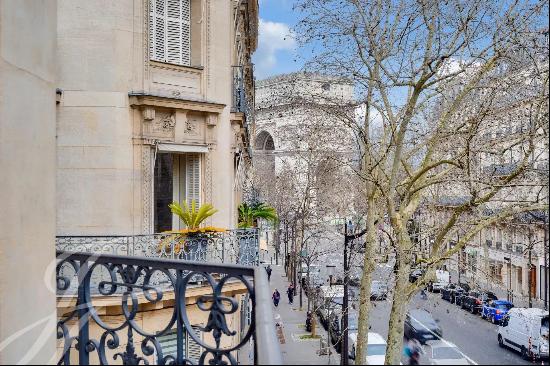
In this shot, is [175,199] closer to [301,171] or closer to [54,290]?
[54,290]

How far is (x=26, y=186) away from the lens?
4043mm

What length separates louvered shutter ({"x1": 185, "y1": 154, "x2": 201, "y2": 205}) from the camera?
12031 millimetres

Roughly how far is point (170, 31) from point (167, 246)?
4.44m

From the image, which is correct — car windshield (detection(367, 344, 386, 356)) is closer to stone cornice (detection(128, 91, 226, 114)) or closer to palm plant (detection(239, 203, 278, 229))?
stone cornice (detection(128, 91, 226, 114))

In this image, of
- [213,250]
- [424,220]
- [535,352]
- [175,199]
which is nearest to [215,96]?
[175,199]

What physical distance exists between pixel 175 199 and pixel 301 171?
56.7 ft

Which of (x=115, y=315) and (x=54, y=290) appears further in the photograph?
(x=115, y=315)

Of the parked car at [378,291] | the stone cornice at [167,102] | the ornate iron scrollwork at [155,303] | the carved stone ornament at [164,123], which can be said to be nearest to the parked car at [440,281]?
the parked car at [378,291]

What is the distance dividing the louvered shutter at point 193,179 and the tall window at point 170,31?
2.02 metres

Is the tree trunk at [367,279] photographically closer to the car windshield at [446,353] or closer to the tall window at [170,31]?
the tall window at [170,31]

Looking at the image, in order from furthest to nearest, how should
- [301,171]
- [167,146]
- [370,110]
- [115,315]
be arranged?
[301,171] → [370,110] → [167,146] → [115,315]

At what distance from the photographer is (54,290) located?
4.18 metres

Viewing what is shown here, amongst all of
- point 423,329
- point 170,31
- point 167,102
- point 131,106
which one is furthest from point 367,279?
point 423,329

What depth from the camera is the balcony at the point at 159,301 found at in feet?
11.8
